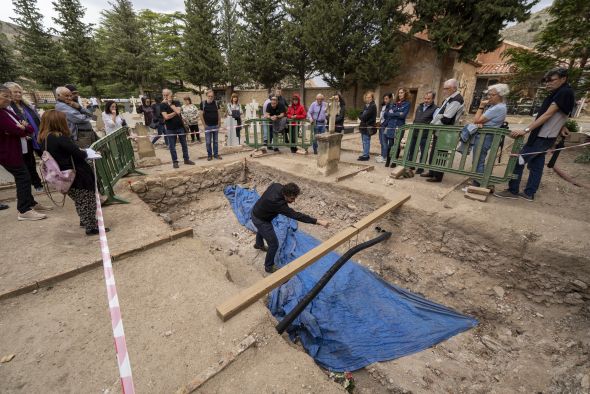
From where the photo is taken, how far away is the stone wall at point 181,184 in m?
5.96

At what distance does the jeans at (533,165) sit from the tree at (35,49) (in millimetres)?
32796

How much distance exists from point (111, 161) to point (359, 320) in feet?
16.5

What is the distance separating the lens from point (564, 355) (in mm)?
2699

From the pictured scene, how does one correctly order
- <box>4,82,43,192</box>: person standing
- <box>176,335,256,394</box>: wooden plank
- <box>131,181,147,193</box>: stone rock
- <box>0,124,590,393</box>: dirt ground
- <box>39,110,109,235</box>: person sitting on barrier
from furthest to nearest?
1. <box>131,181,147,193</box>: stone rock
2. <box>4,82,43,192</box>: person standing
3. <box>39,110,109,235</box>: person sitting on barrier
4. <box>0,124,590,393</box>: dirt ground
5. <box>176,335,256,394</box>: wooden plank

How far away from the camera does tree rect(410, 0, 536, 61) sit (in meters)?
12.4

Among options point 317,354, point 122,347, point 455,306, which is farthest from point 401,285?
point 122,347

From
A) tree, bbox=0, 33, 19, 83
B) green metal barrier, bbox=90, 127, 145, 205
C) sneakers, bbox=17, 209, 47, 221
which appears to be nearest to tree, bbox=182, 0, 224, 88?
tree, bbox=0, 33, 19, 83

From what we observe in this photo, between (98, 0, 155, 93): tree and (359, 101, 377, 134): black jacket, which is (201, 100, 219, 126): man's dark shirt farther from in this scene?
(98, 0, 155, 93): tree

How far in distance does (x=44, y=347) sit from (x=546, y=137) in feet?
21.4

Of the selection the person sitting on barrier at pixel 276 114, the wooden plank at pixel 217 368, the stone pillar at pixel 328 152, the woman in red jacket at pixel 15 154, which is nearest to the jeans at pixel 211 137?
the person sitting on barrier at pixel 276 114

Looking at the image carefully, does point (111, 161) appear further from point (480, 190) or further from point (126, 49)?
point (126, 49)

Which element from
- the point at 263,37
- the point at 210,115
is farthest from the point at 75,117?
the point at 263,37

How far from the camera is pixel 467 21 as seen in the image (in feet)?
43.9

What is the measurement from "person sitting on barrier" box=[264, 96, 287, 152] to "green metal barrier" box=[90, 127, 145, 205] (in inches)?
145
